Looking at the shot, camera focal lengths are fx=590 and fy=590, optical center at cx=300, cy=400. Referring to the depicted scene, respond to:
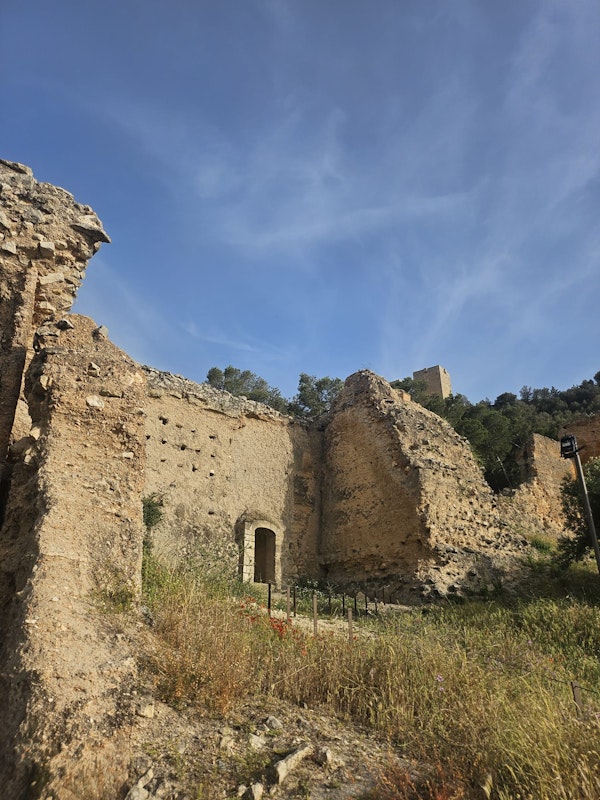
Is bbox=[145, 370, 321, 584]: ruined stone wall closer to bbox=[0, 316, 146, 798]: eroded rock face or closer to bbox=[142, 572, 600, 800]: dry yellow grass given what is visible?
bbox=[142, 572, 600, 800]: dry yellow grass

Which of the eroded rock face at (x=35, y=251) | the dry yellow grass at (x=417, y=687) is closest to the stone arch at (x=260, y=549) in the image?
the dry yellow grass at (x=417, y=687)

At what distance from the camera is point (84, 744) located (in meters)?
3.61

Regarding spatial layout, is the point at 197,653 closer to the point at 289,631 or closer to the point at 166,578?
the point at 289,631

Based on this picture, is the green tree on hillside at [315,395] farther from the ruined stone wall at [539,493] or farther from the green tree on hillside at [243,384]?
the ruined stone wall at [539,493]

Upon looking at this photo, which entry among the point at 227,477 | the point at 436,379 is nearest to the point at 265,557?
the point at 227,477

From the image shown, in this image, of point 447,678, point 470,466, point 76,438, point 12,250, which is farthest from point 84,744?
point 470,466

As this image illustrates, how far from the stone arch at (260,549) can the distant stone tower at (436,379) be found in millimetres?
29063

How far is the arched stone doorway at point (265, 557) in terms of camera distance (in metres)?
14.3

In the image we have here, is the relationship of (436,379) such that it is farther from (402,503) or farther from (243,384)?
(402,503)

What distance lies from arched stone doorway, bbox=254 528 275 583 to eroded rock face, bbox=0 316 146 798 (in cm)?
872

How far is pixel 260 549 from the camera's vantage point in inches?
611

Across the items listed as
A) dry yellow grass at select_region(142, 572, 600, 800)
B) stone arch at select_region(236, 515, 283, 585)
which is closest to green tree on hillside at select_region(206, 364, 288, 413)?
stone arch at select_region(236, 515, 283, 585)

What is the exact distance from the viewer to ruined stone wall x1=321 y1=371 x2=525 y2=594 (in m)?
13.3

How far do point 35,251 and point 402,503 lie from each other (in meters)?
9.51
